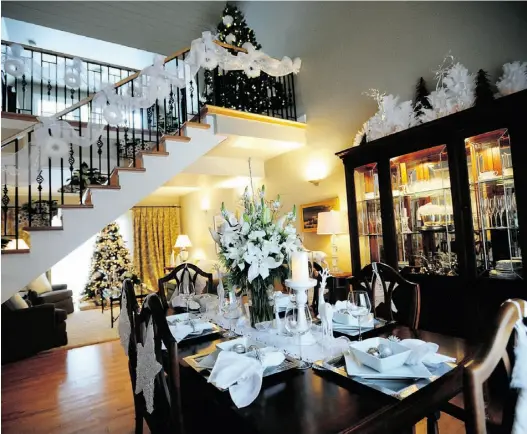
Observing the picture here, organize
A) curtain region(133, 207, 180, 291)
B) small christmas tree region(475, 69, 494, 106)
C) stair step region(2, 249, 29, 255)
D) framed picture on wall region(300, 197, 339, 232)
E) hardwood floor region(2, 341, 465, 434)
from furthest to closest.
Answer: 1. curtain region(133, 207, 180, 291)
2. framed picture on wall region(300, 197, 339, 232)
3. stair step region(2, 249, 29, 255)
4. small christmas tree region(475, 69, 494, 106)
5. hardwood floor region(2, 341, 465, 434)

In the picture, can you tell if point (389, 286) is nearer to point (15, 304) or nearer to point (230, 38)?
point (15, 304)

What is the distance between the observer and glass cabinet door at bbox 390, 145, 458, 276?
109 inches

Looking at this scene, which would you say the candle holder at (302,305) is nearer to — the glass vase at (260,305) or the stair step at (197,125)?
the glass vase at (260,305)

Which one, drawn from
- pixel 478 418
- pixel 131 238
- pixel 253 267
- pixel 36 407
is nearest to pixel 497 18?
pixel 253 267

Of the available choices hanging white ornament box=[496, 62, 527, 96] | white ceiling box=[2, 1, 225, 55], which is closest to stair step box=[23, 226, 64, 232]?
hanging white ornament box=[496, 62, 527, 96]

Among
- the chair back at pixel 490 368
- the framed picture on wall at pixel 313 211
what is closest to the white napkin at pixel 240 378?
the chair back at pixel 490 368

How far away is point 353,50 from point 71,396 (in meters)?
4.65

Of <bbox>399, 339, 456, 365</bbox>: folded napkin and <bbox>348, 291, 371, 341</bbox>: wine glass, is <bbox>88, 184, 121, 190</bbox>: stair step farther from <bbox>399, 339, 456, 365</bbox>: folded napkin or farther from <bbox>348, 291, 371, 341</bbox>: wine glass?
<bbox>399, 339, 456, 365</bbox>: folded napkin

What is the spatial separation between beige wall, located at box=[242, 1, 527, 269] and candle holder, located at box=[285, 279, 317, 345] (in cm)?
269

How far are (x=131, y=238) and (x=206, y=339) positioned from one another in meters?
7.04

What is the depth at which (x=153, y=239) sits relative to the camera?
327 inches

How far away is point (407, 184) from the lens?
3086mm

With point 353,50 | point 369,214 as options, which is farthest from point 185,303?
point 353,50

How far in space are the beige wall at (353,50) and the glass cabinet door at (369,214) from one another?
78cm
